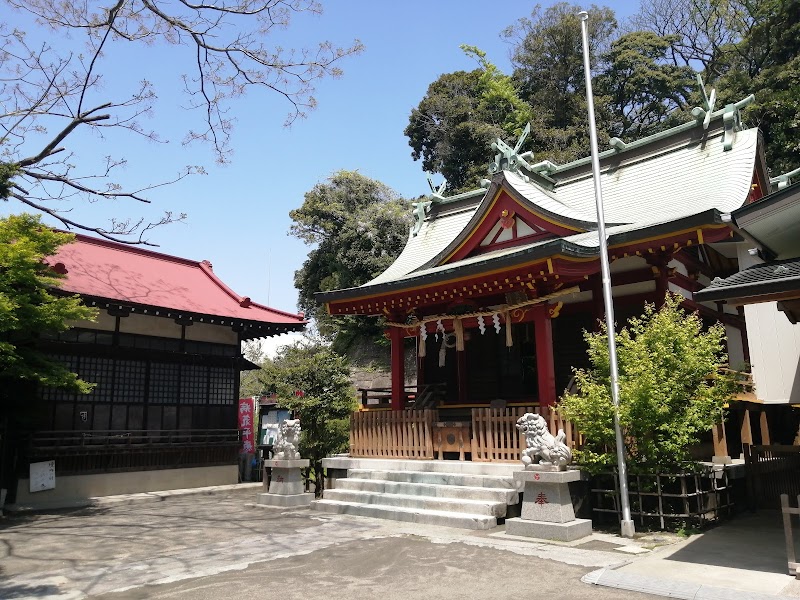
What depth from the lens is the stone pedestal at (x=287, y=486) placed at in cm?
1284

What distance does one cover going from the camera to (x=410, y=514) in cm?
1065

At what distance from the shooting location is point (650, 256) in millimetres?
11844

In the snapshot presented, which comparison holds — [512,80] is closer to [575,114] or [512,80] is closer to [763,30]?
[575,114]

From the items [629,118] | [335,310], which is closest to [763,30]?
[629,118]

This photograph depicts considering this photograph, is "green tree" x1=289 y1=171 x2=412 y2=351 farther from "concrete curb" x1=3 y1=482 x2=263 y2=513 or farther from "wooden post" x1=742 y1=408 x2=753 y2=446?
"wooden post" x1=742 y1=408 x2=753 y2=446

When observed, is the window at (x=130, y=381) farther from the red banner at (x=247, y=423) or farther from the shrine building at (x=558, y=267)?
the shrine building at (x=558, y=267)

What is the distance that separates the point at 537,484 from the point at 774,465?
17.4 feet

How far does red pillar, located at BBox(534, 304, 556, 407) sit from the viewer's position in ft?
37.6

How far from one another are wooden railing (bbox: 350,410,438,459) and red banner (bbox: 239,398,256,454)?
8.62 meters

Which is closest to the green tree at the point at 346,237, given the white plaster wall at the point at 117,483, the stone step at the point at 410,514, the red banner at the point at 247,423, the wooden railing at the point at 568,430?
the red banner at the point at 247,423

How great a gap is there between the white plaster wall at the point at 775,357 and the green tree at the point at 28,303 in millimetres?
15115

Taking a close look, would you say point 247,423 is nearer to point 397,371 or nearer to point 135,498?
point 135,498

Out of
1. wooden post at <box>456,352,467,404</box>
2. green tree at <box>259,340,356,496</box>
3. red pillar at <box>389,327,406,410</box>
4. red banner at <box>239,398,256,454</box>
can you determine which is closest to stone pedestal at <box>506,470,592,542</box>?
red pillar at <box>389,327,406,410</box>

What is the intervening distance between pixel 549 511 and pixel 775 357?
8.72 meters
